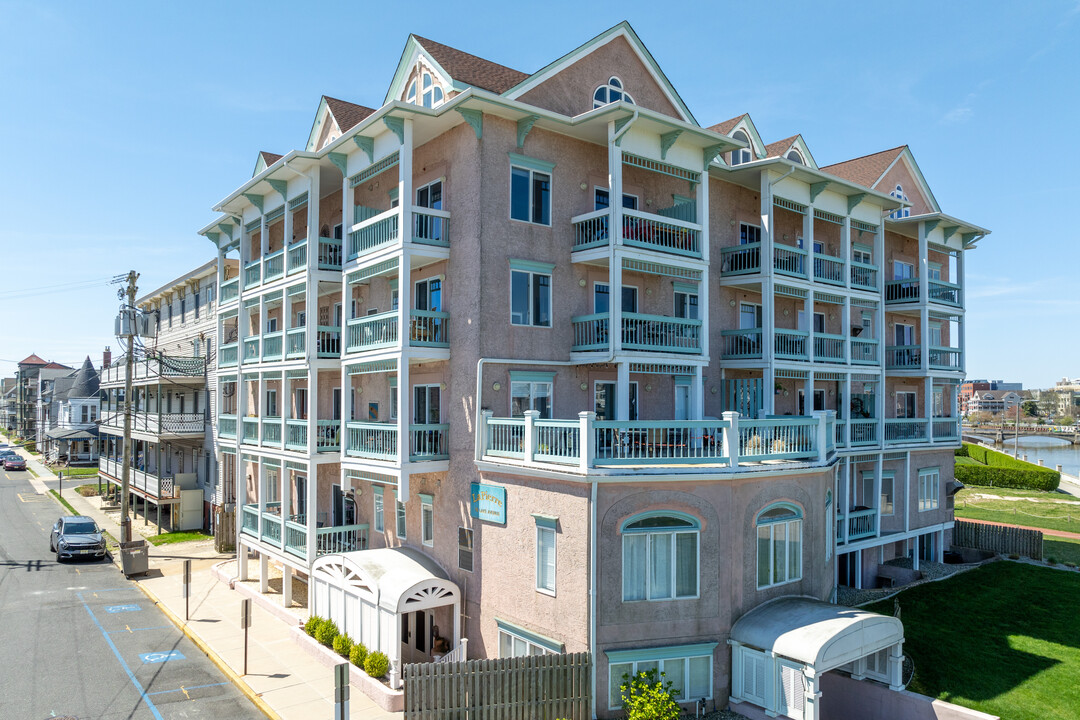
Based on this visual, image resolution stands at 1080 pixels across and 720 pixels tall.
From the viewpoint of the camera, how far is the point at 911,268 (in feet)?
103

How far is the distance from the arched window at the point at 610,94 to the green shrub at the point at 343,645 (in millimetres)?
16213

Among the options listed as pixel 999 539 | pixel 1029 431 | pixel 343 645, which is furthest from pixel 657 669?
pixel 1029 431

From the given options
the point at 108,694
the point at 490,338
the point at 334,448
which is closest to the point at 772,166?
the point at 490,338

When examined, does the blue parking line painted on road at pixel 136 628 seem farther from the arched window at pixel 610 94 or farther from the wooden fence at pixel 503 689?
the arched window at pixel 610 94

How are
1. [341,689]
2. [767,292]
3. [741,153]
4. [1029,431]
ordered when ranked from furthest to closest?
[1029,431] < [741,153] < [767,292] < [341,689]

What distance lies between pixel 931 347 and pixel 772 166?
12.3 m

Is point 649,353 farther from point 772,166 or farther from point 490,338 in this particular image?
point 772,166

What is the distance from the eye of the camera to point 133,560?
2764cm

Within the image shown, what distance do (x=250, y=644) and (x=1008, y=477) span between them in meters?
59.1

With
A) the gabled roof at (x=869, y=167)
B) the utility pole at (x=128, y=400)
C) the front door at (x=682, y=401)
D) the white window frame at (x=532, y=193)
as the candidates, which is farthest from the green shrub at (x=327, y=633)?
the gabled roof at (x=869, y=167)

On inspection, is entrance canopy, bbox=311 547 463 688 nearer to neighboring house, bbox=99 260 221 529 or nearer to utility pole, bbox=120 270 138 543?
utility pole, bbox=120 270 138 543

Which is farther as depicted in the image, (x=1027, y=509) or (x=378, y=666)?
(x=1027, y=509)

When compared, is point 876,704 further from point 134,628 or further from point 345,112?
point 345,112

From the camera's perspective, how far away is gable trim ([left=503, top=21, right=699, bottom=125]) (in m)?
18.8
